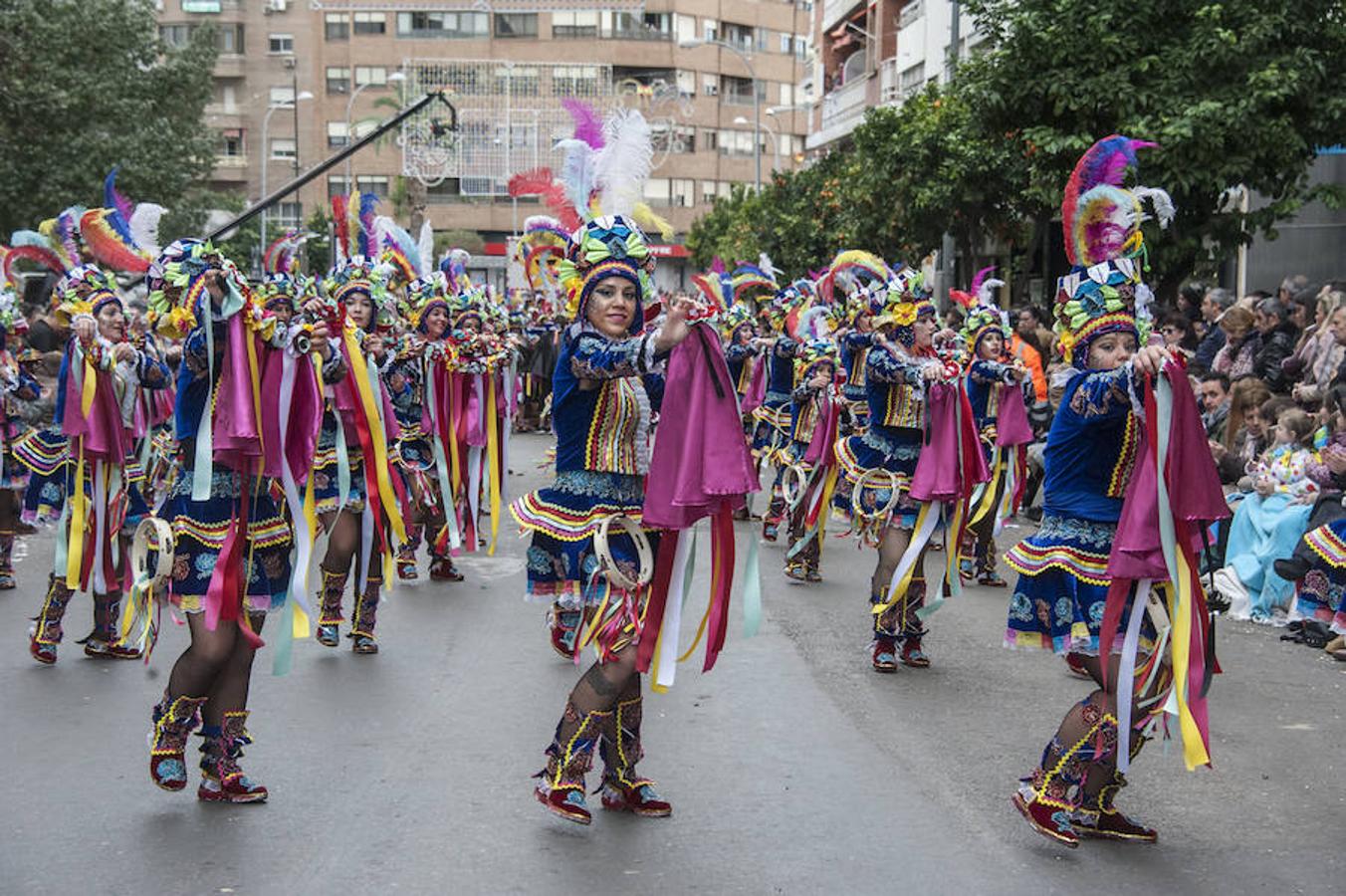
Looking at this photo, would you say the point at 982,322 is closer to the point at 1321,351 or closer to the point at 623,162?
the point at 1321,351

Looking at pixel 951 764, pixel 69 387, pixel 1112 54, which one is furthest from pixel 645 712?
pixel 1112 54

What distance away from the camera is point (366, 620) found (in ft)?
28.8

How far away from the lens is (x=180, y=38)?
2876 inches

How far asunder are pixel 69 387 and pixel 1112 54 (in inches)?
405

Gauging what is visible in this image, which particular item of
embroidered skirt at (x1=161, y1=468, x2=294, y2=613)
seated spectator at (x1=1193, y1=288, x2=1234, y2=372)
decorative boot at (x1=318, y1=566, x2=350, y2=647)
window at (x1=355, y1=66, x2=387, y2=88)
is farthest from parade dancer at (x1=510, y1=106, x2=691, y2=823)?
window at (x1=355, y1=66, x2=387, y2=88)

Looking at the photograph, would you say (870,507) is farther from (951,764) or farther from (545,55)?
(545,55)

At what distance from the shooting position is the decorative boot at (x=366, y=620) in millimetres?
8703

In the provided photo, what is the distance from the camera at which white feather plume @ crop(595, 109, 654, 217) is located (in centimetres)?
651

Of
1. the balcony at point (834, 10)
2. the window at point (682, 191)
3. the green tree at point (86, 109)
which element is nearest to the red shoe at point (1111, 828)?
the green tree at point (86, 109)

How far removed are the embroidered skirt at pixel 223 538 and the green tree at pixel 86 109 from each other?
16.0 m

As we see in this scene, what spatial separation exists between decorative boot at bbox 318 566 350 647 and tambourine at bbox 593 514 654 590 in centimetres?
349

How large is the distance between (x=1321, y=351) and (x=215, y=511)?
9.13 metres

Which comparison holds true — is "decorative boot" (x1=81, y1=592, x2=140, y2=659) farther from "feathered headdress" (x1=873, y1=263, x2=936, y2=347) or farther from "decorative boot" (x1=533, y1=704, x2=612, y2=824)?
"feathered headdress" (x1=873, y1=263, x2=936, y2=347)

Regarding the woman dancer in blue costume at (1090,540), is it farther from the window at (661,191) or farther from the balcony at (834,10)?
the window at (661,191)
